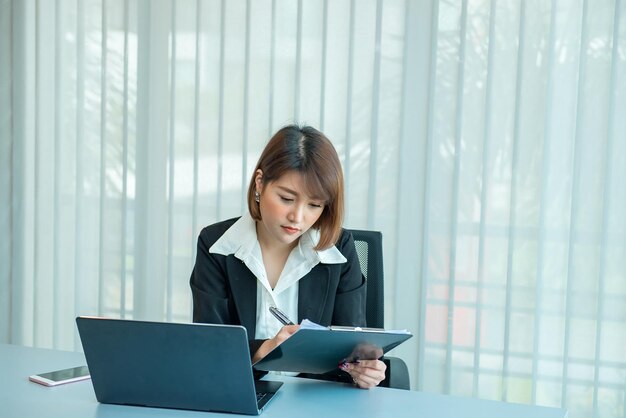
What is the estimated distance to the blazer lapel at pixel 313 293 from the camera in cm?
203

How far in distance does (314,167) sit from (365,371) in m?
0.52

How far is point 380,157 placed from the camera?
290 cm

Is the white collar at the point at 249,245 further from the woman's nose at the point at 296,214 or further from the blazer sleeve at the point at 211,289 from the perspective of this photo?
the woman's nose at the point at 296,214

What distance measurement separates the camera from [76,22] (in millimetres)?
3396

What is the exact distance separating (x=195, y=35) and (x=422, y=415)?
212 cm

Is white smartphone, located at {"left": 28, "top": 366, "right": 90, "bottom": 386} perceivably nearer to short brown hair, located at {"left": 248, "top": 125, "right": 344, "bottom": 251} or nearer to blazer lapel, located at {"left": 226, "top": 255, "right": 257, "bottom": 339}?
blazer lapel, located at {"left": 226, "top": 255, "right": 257, "bottom": 339}

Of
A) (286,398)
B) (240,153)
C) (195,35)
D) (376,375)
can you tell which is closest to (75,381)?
(286,398)

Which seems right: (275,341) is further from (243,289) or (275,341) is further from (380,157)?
(380,157)

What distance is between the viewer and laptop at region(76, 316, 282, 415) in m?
1.42

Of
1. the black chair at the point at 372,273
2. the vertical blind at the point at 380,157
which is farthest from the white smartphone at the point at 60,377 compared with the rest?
the vertical blind at the point at 380,157

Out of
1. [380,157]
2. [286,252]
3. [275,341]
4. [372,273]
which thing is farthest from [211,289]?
[380,157]

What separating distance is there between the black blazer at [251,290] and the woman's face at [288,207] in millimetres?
147

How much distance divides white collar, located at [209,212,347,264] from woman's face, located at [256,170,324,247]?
89 mm

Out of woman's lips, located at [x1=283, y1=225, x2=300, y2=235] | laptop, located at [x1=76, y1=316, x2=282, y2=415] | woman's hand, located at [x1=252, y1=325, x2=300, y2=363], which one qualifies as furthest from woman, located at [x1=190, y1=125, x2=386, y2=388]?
laptop, located at [x1=76, y1=316, x2=282, y2=415]
